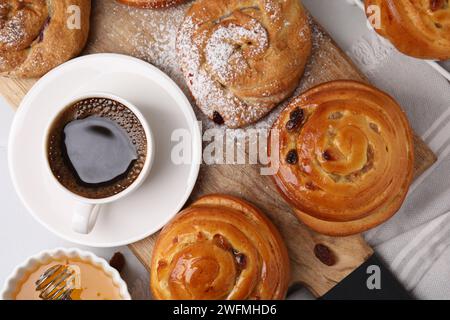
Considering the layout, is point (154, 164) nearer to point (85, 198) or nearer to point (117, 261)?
point (85, 198)

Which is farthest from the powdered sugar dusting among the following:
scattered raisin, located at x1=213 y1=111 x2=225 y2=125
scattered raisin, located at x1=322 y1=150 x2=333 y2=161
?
scattered raisin, located at x1=322 y1=150 x2=333 y2=161

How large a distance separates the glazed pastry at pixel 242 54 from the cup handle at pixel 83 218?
44 cm

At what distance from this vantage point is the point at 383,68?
178cm

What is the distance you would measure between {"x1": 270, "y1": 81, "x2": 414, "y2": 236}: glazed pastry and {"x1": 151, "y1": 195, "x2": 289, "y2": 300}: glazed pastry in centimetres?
15

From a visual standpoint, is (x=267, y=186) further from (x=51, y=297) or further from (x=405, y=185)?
(x=51, y=297)

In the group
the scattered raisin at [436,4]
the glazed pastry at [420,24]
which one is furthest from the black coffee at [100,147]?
the scattered raisin at [436,4]

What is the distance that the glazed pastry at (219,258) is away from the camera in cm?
155

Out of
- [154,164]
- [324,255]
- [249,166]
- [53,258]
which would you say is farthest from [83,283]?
[324,255]

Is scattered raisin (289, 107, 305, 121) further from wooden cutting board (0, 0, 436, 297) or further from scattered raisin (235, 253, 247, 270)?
scattered raisin (235, 253, 247, 270)

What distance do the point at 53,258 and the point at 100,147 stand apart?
0.39 meters

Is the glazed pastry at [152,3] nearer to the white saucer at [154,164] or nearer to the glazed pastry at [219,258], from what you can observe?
the white saucer at [154,164]

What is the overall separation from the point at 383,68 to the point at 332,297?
28.1 inches

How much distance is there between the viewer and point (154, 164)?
1.72 metres

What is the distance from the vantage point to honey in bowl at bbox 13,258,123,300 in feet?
5.74
